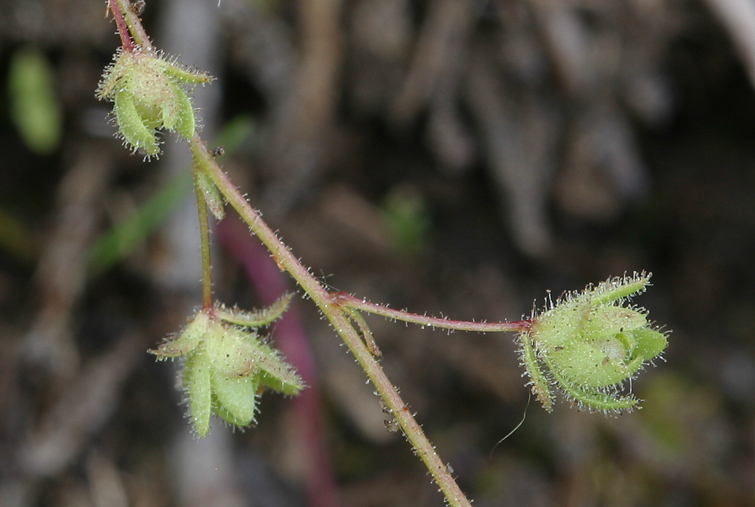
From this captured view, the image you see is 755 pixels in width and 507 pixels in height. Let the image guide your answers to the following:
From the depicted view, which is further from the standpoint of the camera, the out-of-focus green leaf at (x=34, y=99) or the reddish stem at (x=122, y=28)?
the out-of-focus green leaf at (x=34, y=99)

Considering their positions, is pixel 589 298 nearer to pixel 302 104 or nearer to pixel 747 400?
pixel 302 104

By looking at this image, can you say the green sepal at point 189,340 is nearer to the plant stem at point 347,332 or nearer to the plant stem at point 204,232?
the plant stem at point 204,232

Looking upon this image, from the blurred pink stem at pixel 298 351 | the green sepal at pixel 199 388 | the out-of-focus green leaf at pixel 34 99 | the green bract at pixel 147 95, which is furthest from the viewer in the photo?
the blurred pink stem at pixel 298 351

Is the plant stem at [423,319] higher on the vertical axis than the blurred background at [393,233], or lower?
lower

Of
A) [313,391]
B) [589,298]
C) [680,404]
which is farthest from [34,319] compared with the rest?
[680,404]

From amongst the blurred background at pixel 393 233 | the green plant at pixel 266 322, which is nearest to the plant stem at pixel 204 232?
the green plant at pixel 266 322

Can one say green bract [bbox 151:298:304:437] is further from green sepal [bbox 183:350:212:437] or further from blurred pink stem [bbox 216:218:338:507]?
blurred pink stem [bbox 216:218:338:507]

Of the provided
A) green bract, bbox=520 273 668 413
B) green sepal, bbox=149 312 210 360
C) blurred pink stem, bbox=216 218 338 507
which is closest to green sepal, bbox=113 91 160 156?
green sepal, bbox=149 312 210 360

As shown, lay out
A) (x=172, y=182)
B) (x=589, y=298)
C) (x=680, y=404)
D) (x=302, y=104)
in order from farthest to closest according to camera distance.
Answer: (x=680, y=404)
(x=302, y=104)
(x=172, y=182)
(x=589, y=298)

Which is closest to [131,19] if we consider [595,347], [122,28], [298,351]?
[122,28]
